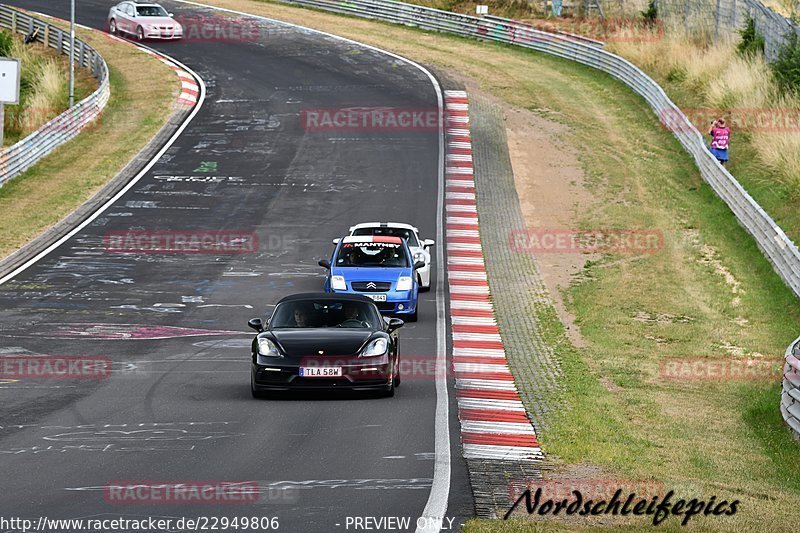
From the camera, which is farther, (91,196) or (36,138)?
(36,138)

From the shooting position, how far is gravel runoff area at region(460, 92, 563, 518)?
1166 cm

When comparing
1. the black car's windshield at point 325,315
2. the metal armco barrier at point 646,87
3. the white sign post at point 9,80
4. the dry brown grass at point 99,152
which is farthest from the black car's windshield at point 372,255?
the white sign post at point 9,80

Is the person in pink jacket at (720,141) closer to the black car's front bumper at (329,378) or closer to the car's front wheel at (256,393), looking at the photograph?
the black car's front bumper at (329,378)

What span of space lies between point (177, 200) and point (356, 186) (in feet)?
16.9

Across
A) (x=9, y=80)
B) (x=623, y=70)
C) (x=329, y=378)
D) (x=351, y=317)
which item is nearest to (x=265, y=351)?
(x=329, y=378)

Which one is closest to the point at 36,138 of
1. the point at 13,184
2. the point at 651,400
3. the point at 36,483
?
the point at 13,184

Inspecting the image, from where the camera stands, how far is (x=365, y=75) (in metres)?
51.5

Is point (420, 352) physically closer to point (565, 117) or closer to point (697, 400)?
point (697, 400)

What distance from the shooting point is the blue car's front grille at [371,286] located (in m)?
22.9

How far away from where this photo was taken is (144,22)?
58375 millimetres

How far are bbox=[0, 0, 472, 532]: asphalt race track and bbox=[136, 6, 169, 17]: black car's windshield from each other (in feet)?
23.7

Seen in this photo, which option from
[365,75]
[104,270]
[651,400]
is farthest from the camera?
[365,75]

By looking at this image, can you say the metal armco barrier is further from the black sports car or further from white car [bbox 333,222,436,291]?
white car [bbox 333,222,436,291]

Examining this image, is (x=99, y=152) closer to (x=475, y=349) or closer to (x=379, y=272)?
(x=379, y=272)
